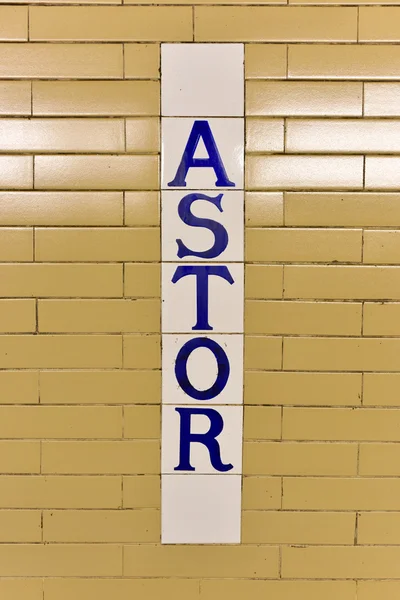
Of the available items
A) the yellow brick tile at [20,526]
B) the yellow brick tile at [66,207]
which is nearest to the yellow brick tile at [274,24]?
the yellow brick tile at [66,207]

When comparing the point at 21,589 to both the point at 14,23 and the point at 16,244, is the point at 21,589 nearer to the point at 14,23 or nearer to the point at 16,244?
the point at 16,244

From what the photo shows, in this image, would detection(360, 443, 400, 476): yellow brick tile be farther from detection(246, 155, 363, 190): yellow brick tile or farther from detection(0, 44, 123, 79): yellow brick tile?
detection(0, 44, 123, 79): yellow brick tile

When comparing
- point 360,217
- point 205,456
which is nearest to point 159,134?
point 360,217

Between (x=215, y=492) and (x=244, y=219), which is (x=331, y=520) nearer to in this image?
(x=215, y=492)

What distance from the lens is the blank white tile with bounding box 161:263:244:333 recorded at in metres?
1.98

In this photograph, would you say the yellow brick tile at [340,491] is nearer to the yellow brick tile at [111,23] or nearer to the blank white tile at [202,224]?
the blank white tile at [202,224]

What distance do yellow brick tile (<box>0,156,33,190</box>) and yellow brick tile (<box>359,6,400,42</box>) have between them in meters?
1.38

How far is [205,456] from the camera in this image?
202cm

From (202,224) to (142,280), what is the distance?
1.04 ft

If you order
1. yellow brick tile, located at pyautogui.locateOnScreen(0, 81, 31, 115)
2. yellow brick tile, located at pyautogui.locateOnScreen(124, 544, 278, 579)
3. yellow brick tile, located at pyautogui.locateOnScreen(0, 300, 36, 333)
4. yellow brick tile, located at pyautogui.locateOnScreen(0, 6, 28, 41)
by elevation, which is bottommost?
yellow brick tile, located at pyautogui.locateOnScreen(124, 544, 278, 579)

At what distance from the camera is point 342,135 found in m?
1.96

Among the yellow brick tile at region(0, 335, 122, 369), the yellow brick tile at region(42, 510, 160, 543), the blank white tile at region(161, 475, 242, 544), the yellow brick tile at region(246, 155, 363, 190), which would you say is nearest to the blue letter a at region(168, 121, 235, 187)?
the yellow brick tile at region(246, 155, 363, 190)

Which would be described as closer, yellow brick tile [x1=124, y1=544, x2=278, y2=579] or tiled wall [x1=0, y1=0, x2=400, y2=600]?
tiled wall [x1=0, y1=0, x2=400, y2=600]

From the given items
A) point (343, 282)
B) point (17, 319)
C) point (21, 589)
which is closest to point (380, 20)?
point (343, 282)
